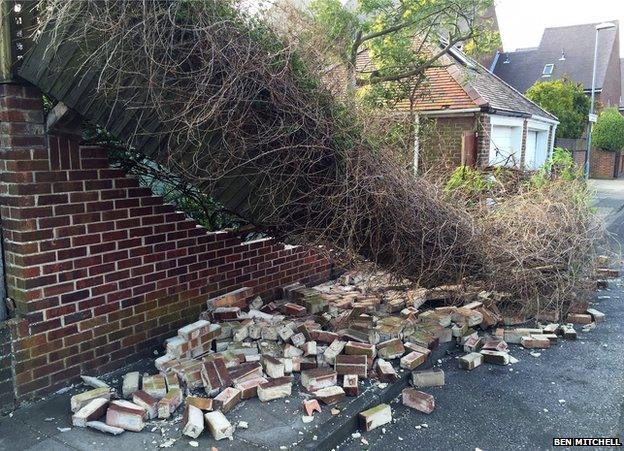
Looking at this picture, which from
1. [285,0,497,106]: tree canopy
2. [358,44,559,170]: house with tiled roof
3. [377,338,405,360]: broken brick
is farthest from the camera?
[358,44,559,170]: house with tiled roof

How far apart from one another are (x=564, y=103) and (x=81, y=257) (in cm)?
2580

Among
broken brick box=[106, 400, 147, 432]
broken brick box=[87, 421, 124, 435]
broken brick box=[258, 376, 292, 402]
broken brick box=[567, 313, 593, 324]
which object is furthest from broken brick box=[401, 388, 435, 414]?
broken brick box=[567, 313, 593, 324]

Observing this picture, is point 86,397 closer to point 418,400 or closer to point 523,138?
point 418,400

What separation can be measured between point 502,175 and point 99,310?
263 inches

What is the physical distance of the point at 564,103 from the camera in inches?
975

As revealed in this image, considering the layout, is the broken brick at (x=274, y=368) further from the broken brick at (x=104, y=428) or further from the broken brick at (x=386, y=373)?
the broken brick at (x=104, y=428)

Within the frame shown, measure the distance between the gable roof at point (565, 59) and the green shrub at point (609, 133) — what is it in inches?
323

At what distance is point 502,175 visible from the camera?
27.7 feet

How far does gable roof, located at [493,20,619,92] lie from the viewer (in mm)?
38219

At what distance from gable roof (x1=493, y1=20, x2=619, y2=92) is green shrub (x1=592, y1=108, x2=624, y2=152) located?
26.9 ft

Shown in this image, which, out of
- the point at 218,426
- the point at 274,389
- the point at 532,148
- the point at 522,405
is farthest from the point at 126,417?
the point at 532,148

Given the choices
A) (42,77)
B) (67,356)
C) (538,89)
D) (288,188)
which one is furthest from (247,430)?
(538,89)

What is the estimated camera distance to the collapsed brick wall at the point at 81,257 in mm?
3463

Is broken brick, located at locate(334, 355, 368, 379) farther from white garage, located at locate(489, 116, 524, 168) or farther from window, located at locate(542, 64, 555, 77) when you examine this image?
window, located at locate(542, 64, 555, 77)
